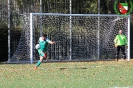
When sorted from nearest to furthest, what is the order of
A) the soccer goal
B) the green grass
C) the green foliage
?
the green grass < the soccer goal < the green foliage

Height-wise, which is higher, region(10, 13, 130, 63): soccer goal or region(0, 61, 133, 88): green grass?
region(10, 13, 130, 63): soccer goal

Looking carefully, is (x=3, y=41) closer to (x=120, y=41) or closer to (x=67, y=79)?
(x=120, y=41)

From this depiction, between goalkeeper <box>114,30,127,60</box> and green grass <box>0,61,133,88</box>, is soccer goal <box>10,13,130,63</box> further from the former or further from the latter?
green grass <box>0,61,133,88</box>

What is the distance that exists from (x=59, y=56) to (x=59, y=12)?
9.04ft

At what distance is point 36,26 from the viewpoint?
24.3 metres

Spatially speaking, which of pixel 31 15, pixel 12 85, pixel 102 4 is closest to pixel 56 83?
pixel 12 85

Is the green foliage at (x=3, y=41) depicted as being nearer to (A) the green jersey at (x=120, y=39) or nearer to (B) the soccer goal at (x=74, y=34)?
(B) the soccer goal at (x=74, y=34)

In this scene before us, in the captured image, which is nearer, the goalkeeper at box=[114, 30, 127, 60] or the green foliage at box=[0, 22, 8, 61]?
the goalkeeper at box=[114, 30, 127, 60]

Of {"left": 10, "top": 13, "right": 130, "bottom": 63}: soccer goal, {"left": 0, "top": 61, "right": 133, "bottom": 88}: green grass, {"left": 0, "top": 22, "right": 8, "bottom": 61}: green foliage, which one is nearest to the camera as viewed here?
{"left": 0, "top": 61, "right": 133, "bottom": 88}: green grass

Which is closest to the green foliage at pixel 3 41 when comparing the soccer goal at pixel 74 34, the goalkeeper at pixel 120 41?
the soccer goal at pixel 74 34

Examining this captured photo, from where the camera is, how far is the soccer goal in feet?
78.9

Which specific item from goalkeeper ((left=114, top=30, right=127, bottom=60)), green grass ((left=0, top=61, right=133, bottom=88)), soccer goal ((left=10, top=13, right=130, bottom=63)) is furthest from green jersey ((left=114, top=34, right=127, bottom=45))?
green grass ((left=0, top=61, right=133, bottom=88))

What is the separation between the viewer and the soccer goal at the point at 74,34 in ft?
78.9

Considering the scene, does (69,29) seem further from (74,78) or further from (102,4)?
(74,78)
